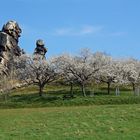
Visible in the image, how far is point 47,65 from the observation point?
95938 millimetres

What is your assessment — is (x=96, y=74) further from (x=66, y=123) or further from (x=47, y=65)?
(x=66, y=123)

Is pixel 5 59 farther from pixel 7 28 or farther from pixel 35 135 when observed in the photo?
pixel 35 135

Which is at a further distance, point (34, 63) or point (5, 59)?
point (5, 59)

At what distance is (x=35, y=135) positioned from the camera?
26.4 m

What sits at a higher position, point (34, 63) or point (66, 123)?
point (34, 63)

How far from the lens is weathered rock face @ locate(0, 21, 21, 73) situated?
135 meters

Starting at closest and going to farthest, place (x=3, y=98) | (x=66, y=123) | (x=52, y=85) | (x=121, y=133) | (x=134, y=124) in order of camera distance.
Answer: (x=121, y=133), (x=134, y=124), (x=66, y=123), (x=3, y=98), (x=52, y=85)

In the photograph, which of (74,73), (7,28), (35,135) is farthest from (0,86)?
(35,135)

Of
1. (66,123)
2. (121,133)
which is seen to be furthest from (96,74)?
(121,133)

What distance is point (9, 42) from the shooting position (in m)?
136

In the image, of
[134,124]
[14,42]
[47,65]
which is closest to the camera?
[134,124]

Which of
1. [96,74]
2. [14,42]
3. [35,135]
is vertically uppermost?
[14,42]

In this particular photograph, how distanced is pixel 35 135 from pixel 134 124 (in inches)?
296

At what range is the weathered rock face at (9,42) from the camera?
135 metres
